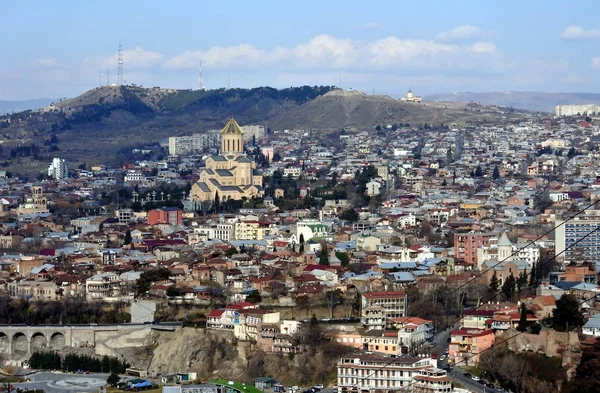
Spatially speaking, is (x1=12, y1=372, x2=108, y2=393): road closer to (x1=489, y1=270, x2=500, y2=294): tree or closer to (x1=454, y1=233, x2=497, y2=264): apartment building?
(x1=489, y1=270, x2=500, y2=294): tree

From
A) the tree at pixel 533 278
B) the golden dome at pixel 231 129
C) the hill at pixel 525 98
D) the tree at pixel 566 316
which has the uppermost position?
the golden dome at pixel 231 129

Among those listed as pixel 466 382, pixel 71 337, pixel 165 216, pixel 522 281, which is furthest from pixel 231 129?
pixel 466 382

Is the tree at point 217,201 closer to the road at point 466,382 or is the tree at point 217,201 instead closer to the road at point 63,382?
the road at point 63,382

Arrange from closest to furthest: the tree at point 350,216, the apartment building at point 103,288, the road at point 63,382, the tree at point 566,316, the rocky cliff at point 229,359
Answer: the tree at point 566,316
the rocky cliff at point 229,359
the road at point 63,382
the apartment building at point 103,288
the tree at point 350,216

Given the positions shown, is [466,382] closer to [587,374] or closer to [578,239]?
[587,374]

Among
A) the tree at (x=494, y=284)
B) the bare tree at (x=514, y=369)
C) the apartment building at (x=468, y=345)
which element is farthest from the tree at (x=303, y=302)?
the bare tree at (x=514, y=369)

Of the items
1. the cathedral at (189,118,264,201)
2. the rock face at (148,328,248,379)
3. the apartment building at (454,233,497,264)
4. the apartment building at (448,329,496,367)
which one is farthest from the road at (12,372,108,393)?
the cathedral at (189,118,264,201)

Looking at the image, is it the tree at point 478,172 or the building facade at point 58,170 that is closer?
the tree at point 478,172
